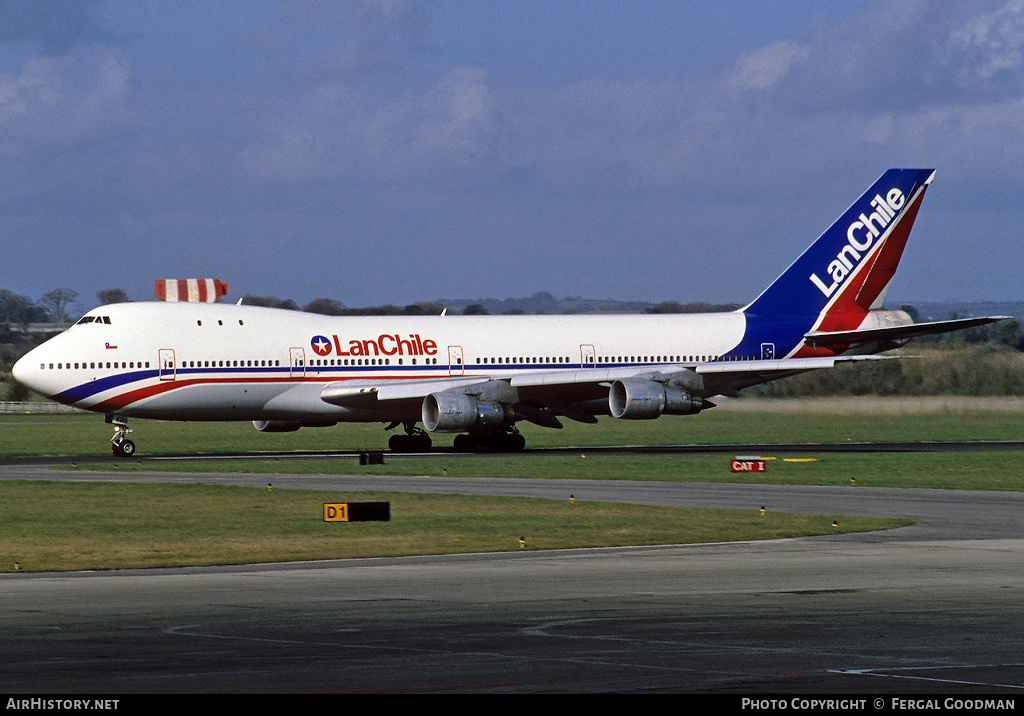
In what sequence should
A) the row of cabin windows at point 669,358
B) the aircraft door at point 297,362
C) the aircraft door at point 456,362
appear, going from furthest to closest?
the row of cabin windows at point 669,358, the aircraft door at point 456,362, the aircraft door at point 297,362

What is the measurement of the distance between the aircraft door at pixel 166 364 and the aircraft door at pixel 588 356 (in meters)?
14.7

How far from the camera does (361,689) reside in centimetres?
1416

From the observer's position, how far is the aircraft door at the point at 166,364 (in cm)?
5472

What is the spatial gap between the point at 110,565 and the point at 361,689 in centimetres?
1277

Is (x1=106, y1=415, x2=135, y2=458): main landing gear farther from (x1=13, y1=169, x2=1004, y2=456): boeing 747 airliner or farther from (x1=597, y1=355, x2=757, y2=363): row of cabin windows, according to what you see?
(x1=597, y1=355, x2=757, y2=363): row of cabin windows

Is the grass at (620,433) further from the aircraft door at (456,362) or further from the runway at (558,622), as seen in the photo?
the runway at (558,622)

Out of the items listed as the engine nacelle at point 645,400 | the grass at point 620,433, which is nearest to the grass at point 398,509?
the grass at point 620,433

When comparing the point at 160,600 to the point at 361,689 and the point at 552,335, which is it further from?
the point at 552,335

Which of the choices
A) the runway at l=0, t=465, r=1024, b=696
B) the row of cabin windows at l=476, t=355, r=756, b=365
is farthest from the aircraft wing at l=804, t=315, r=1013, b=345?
the runway at l=0, t=465, r=1024, b=696

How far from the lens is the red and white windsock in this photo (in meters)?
115

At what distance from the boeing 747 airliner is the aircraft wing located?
0.25 ft

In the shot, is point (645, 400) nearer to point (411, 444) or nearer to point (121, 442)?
point (411, 444)

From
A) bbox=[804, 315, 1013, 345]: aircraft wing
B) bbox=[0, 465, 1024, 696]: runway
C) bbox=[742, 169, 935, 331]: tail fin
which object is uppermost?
bbox=[742, 169, 935, 331]: tail fin
